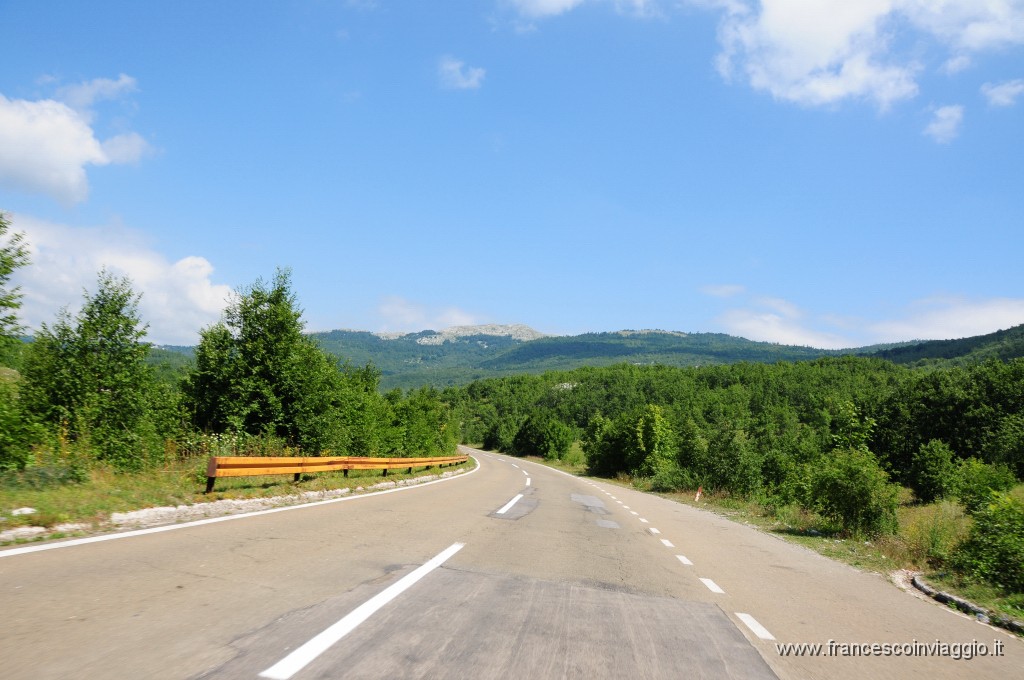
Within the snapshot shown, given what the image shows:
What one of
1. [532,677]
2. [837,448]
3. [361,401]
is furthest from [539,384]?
[532,677]

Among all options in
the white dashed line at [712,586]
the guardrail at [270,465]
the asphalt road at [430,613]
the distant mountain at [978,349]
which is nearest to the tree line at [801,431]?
the white dashed line at [712,586]

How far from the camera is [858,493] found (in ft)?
47.2

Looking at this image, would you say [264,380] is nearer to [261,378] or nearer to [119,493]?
[261,378]

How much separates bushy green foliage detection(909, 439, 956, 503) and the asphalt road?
1749 inches

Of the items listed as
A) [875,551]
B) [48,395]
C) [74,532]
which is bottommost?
[875,551]

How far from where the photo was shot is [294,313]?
23.1 m

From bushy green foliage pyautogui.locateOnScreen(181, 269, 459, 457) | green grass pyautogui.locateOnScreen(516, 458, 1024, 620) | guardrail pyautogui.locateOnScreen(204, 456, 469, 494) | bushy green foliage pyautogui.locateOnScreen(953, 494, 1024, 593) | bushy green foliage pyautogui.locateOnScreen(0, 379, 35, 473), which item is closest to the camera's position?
green grass pyautogui.locateOnScreen(516, 458, 1024, 620)

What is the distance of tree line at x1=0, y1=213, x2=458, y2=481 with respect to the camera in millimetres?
12781

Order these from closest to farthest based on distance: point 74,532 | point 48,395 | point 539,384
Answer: point 74,532 → point 48,395 → point 539,384

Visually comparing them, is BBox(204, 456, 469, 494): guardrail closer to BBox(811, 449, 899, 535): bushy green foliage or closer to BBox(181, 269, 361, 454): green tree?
BBox(181, 269, 361, 454): green tree

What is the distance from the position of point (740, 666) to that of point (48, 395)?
17404mm

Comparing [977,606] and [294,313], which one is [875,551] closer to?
[977,606]

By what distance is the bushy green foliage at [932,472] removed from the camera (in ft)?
149

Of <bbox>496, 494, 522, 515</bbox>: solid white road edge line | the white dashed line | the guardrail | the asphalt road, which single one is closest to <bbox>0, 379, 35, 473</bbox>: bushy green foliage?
the guardrail
